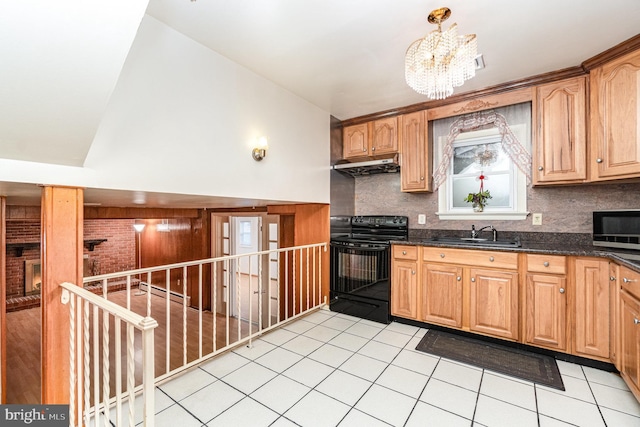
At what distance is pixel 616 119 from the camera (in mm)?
2188

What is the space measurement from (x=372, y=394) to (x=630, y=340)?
1676mm

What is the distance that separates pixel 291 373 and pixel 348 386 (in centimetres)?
44

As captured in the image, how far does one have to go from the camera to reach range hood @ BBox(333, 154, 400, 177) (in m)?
3.29

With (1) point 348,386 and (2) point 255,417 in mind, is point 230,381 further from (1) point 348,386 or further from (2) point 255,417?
(1) point 348,386

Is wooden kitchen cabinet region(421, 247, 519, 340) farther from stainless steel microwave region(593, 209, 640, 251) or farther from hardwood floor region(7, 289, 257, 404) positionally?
hardwood floor region(7, 289, 257, 404)

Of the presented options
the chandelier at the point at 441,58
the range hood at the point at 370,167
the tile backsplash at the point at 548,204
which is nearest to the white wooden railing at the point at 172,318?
the range hood at the point at 370,167

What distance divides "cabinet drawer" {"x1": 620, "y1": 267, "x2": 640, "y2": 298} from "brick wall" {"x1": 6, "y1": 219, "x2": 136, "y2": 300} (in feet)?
25.8

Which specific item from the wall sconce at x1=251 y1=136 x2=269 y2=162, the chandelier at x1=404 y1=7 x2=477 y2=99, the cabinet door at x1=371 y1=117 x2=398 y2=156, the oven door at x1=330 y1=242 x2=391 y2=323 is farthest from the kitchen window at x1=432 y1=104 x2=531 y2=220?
the wall sconce at x1=251 y1=136 x2=269 y2=162

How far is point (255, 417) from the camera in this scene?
1680 mm

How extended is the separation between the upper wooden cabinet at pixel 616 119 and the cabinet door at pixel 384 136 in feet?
5.59

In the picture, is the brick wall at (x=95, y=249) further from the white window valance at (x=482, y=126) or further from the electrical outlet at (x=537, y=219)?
the electrical outlet at (x=537, y=219)

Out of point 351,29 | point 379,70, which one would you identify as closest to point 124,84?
point 351,29

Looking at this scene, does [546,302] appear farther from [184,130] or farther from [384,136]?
[184,130]

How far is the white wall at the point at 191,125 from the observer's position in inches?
66.8
